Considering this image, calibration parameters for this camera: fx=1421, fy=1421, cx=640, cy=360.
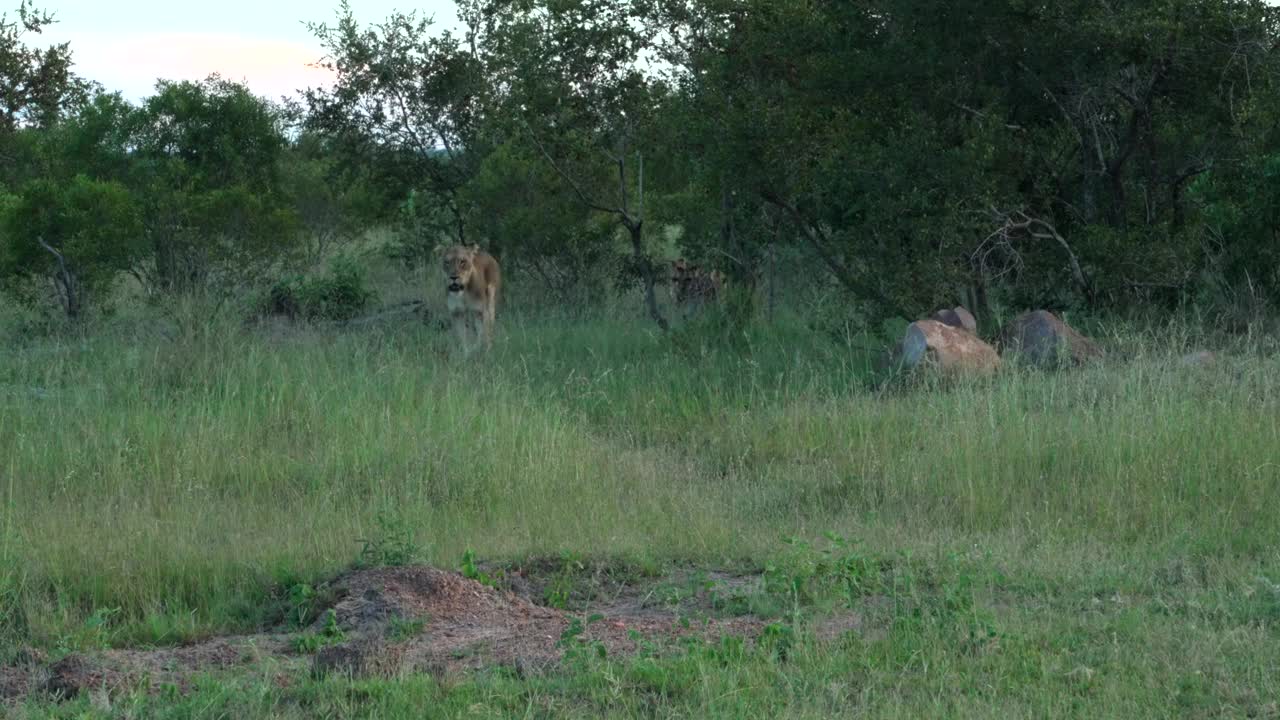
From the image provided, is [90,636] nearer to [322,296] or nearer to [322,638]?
[322,638]

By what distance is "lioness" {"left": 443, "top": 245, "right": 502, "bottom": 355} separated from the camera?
1559cm

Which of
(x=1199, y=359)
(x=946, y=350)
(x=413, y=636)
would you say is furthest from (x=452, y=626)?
(x=1199, y=359)

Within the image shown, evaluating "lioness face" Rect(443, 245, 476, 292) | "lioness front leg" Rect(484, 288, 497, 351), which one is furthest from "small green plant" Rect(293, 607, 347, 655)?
"lioness face" Rect(443, 245, 476, 292)

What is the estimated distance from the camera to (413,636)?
20.7 ft

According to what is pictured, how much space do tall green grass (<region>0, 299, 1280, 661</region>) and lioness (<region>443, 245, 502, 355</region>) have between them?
2742 millimetres

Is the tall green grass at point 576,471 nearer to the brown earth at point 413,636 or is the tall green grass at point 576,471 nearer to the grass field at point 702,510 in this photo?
the grass field at point 702,510

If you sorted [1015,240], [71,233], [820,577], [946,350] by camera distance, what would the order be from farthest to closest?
[71,233]
[1015,240]
[946,350]
[820,577]

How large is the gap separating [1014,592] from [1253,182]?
7.31 metres

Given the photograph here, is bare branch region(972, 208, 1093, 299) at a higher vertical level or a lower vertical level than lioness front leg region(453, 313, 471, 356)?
higher

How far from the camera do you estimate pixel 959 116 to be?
1389 centimetres

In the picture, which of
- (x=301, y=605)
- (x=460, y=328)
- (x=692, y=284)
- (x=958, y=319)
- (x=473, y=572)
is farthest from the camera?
(x=692, y=284)

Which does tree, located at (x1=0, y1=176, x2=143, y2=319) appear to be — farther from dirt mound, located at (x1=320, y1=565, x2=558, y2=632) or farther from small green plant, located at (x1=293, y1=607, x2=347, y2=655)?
small green plant, located at (x1=293, y1=607, x2=347, y2=655)

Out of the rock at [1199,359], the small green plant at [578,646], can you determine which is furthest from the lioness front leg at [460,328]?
the small green plant at [578,646]

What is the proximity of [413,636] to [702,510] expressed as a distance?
269 centimetres
